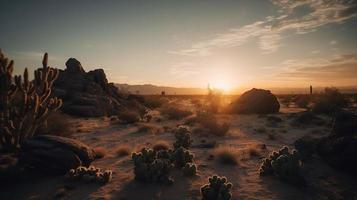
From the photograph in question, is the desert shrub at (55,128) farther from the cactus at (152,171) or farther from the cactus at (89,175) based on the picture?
the cactus at (152,171)

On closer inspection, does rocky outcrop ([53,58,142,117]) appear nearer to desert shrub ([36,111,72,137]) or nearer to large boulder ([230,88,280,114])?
desert shrub ([36,111,72,137])

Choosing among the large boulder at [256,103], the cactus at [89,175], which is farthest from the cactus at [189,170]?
the large boulder at [256,103]

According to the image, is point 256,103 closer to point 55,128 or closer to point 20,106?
point 55,128

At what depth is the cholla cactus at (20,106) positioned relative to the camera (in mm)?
9836

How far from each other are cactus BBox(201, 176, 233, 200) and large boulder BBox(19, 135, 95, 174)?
163 inches

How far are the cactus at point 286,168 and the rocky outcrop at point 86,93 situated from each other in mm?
15827

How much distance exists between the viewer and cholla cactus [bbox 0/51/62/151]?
984 centimetres

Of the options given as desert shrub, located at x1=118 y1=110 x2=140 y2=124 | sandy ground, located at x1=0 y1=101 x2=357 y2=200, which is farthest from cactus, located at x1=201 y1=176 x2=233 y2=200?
desert shrub, located at x1=118 y1=110 x2=140 y2=124

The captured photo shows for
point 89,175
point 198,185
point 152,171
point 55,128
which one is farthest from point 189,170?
point 55,128

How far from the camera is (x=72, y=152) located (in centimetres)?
901

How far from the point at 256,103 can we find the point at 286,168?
16243mm

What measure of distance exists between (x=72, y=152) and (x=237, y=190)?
4.96 metres

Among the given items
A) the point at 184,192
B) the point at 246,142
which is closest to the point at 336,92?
the point at 246,142

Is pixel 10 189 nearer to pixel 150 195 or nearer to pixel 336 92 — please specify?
pixel 150 195
